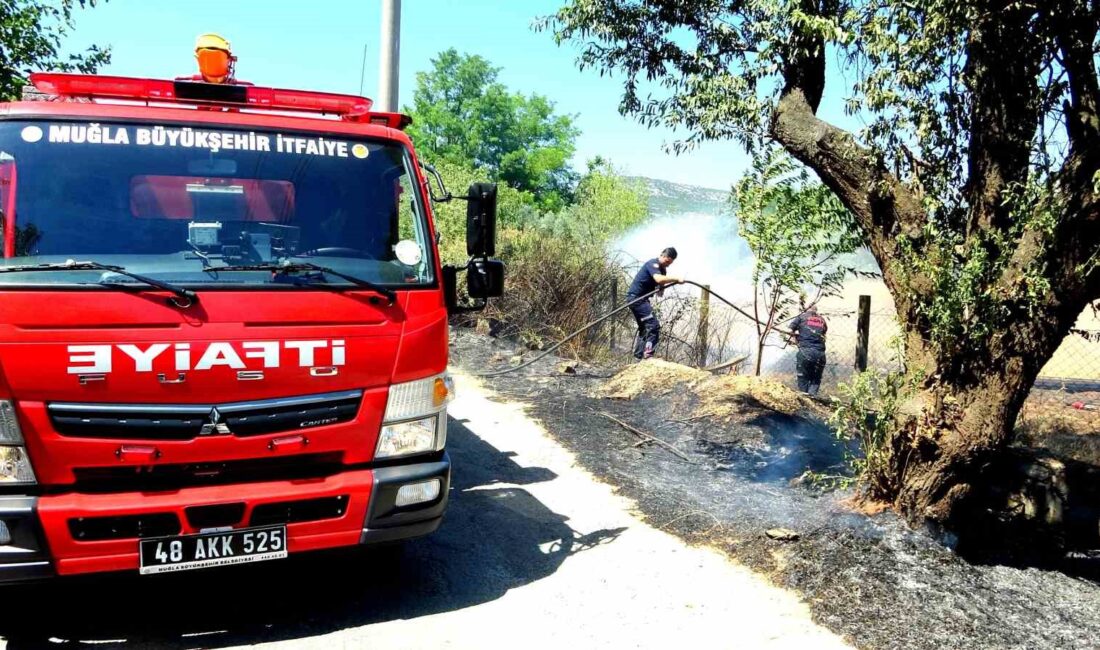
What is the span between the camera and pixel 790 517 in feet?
17.7

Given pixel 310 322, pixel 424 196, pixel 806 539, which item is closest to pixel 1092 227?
pixel 806 539

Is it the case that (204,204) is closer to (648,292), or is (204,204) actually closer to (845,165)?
(845,165)

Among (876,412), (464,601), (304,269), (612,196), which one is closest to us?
(304,269)

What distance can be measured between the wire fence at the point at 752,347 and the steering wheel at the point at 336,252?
17.7 feet

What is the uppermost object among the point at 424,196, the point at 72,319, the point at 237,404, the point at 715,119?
the point at 715,119

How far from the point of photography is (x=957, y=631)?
12.9 feet

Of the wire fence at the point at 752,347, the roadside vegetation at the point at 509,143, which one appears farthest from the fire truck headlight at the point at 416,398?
the roadside vegetation at the point at 509,143

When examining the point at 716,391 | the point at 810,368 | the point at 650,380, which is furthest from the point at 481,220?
the point at 810,368

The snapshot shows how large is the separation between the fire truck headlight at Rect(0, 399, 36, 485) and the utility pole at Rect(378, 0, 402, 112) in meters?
7.77

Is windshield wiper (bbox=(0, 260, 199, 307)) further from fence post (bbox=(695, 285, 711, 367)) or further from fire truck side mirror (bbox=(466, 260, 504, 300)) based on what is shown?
fence post (bbox=(695, 285, 711, 367))

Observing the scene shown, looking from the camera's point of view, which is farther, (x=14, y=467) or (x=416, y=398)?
(x=416, y=398)

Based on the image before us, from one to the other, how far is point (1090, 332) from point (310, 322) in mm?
4678

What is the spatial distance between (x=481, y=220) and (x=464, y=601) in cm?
212

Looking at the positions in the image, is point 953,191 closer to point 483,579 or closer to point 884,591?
point 884,591
